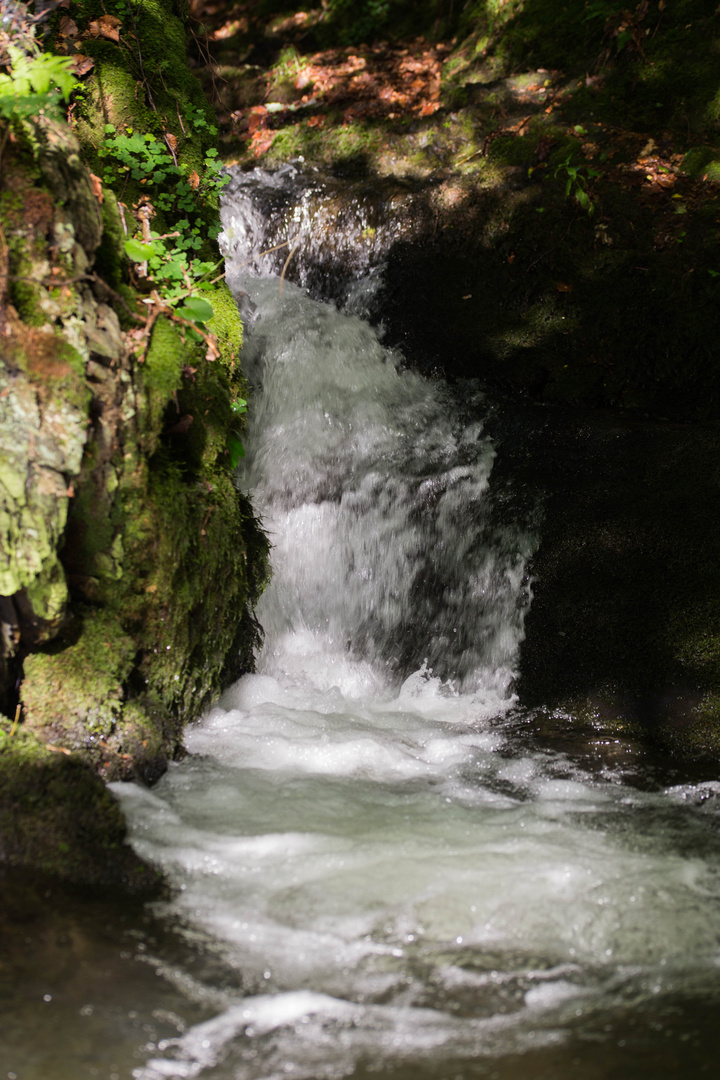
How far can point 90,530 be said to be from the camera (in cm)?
288

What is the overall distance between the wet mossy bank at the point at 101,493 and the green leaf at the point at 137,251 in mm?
36

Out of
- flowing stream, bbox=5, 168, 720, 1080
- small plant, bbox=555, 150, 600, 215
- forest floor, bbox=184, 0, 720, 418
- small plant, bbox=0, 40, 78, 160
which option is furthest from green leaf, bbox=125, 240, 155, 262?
small plant, bbox=555, 150, 600, 215

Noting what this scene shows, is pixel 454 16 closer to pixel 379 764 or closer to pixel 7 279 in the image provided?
pixel 7 279

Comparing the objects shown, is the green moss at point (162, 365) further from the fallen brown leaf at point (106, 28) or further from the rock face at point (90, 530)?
the fallen brown leaf at point (106, 28)

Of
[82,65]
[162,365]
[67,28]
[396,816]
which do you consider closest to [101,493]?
[162,365]

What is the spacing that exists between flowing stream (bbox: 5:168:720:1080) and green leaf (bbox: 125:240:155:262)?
1944 millimetres

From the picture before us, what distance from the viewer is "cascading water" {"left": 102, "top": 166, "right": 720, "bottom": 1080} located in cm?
197

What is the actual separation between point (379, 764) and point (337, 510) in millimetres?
1909

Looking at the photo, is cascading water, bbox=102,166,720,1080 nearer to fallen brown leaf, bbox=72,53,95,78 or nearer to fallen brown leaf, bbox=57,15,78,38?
fallen brown leaf, bbox=72,53,95,78

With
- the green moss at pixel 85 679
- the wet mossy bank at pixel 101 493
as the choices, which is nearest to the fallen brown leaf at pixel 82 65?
the wet mossy bank at pixel 101 493

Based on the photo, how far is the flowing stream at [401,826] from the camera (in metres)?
1.92

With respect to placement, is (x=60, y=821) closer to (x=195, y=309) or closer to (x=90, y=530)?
(x=90, y=530)

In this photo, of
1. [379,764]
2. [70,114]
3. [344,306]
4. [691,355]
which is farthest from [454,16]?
[379,764]

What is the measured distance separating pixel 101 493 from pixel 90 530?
0.49 feet
